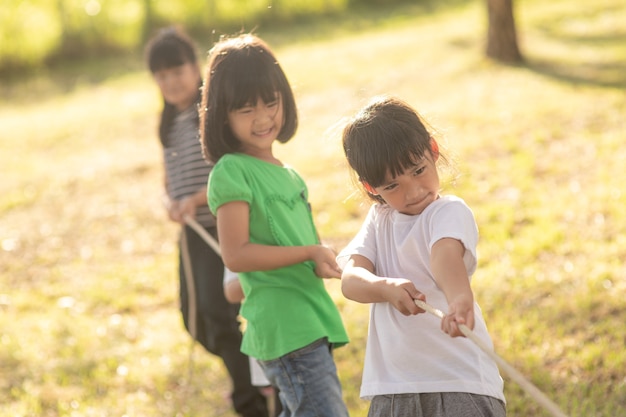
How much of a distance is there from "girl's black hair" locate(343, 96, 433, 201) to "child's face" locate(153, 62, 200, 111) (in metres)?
1.86

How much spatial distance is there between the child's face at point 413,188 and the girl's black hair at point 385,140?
0.05 feet

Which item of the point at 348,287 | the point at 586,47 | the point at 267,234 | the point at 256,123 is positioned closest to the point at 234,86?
the point at 256,123

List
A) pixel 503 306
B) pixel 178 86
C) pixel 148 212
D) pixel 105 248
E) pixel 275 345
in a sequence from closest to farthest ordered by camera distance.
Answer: pixel 275 345
pixel 178 86
pixel 503 306
pixel 105 248
pixel 148 212

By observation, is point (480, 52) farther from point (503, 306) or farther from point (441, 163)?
point (441, 163)

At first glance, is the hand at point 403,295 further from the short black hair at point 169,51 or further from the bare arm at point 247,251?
the short black hair at point 169,51

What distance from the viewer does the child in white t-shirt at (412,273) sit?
→ 2273mm

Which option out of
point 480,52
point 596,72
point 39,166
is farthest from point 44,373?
point 480,52

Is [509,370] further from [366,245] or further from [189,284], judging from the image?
[189,284]

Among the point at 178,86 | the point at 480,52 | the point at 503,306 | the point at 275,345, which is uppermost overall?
the point at 178,86

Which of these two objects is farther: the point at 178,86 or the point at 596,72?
the point at 596,72

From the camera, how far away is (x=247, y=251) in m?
2.85

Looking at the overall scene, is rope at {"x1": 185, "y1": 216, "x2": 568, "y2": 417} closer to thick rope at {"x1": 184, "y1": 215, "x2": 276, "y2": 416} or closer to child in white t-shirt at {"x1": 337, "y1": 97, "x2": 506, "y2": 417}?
child in white t-shirt at {"x1": 337, "y1": 97, "x2": 506, "y2": 417}

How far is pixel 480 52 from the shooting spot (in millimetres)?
11602

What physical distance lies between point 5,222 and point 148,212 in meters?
1.34
